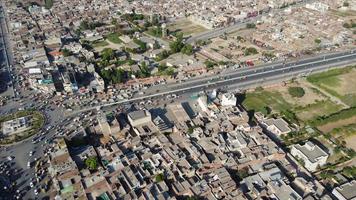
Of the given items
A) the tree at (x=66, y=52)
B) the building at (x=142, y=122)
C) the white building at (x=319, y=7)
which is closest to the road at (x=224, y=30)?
the white building at (x=319, y=7)

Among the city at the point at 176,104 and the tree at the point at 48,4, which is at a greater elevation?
the tree at the point at 48,4

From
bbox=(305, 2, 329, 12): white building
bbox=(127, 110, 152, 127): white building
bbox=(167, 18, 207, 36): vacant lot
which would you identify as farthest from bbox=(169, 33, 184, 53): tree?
bbox=(305, 2, 329, 12): white building

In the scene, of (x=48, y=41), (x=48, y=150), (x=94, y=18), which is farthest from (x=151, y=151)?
(x=94, y=18)

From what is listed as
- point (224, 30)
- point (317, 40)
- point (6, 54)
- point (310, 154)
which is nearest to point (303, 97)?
point (310, 154)

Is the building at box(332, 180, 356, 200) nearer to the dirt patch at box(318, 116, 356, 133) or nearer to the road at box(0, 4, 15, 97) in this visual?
the dirt patch at box(318, 116, 356, 133)

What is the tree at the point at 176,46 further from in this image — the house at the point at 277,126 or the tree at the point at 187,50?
the house at the point at 277,126
